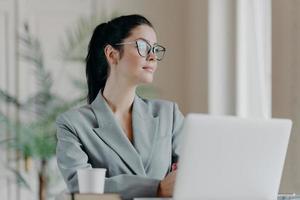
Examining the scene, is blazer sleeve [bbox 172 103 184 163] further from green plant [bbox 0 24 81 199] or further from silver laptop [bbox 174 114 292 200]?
green plant [bbox 0 24 81 199]

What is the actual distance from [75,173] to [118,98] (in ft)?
1.31

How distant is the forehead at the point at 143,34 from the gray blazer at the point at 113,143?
0.73 feet

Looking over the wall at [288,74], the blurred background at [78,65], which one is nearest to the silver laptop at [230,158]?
the wall at [288,74]

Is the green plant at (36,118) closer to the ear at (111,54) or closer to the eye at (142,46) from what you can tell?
the ear at (111,54)

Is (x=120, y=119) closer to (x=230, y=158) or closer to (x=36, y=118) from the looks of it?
(x=230, y=158)

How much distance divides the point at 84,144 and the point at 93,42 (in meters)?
0.47

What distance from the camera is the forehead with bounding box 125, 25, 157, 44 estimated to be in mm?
2483

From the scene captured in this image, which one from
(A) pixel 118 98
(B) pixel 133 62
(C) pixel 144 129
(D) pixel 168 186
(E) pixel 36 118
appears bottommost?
(E) pixel 36 118

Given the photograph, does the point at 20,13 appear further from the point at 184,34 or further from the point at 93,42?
the point at 93,42

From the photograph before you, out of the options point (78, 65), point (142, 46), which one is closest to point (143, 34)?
point (142, 46)

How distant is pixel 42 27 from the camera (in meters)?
5.16

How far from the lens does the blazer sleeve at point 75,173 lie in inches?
82.8

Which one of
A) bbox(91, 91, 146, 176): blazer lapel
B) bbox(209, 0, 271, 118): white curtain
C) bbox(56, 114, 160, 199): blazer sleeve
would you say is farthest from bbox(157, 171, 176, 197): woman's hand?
bbox(209, 0, 271, 118): white curtain

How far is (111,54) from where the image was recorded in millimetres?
2555
